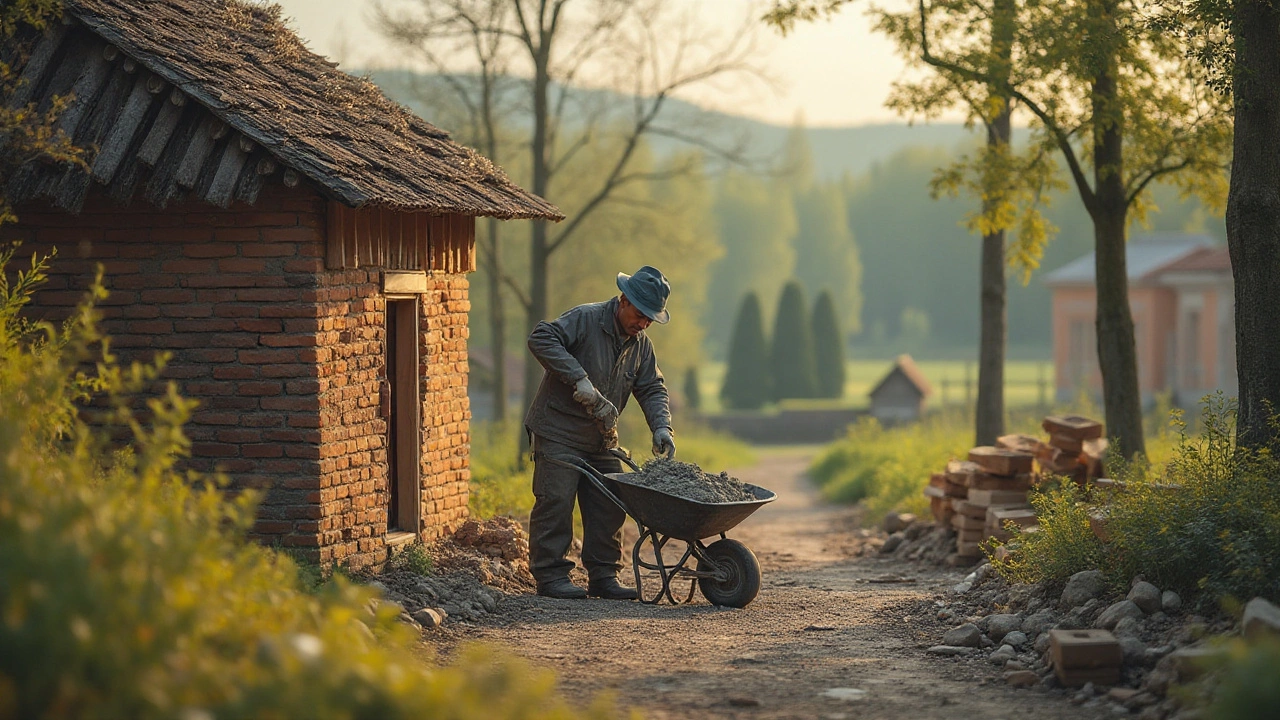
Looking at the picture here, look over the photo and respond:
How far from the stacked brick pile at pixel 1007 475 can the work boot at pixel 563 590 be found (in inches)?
137

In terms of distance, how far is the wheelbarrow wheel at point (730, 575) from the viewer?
8.43 m

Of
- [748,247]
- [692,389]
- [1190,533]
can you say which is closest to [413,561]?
[1190,533]

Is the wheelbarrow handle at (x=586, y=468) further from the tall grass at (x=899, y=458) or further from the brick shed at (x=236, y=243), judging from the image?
the tall grass at (x=899, y=458)

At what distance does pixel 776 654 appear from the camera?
22.6ft

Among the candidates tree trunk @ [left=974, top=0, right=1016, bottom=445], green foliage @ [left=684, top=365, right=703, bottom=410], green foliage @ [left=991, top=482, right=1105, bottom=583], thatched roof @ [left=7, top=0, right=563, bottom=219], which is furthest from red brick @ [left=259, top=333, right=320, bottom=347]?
green foliage @ [left=684, top=365, right=703, bottom=410]

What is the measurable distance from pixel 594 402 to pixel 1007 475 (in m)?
4.23

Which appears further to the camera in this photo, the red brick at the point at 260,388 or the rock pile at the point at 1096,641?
the red brick at the point at 260,388

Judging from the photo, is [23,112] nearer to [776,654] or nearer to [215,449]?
[215,449]

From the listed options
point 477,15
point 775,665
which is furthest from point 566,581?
point 477,15

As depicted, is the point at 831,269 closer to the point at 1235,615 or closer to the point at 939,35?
the point at 939,35

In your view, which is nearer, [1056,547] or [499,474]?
[1056,547]

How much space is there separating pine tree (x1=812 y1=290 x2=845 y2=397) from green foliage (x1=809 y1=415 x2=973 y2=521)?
92.4ft

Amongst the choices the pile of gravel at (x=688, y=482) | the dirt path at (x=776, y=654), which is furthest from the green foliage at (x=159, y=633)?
the pile of gravel at (x=688, y=482)

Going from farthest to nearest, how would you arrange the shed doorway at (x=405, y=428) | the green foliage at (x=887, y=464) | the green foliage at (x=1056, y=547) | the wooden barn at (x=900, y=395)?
1. the wooden barn at (x=900, y=395)
2. the green foliage at (x=887, y=464)
3. the shed doorway at (x=405, y=428)
4. the green foliage at (x=1056, y=547)
